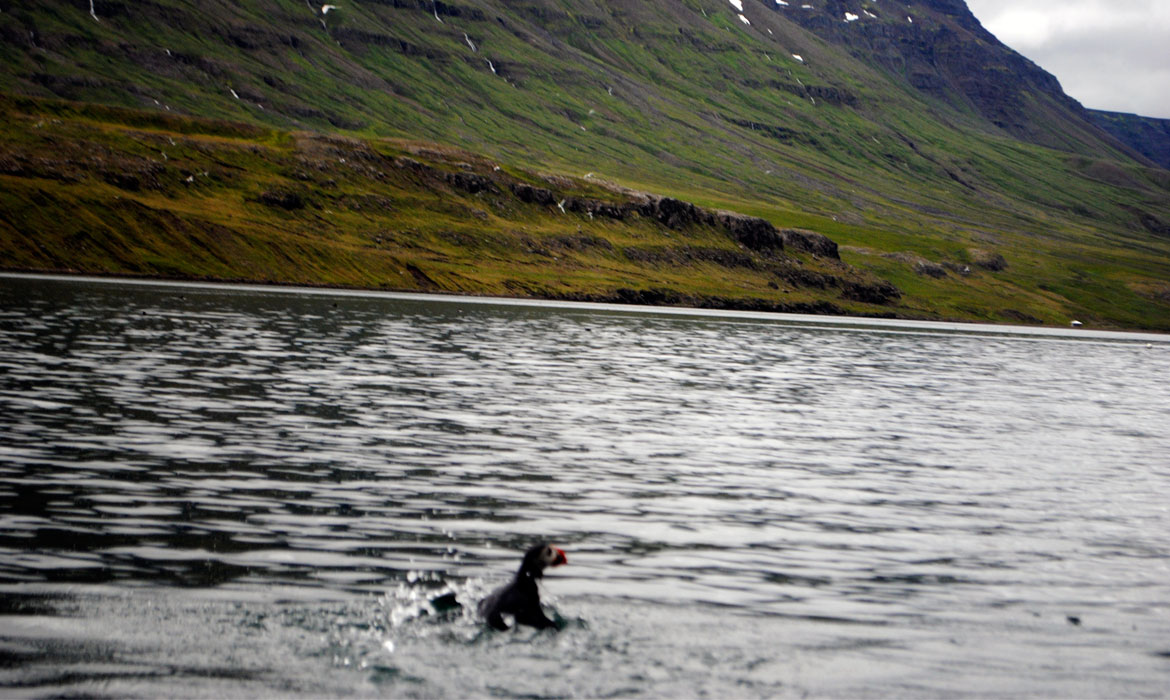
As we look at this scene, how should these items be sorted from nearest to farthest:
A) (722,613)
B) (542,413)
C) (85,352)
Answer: (722,613) → (542,413) → (85,352)

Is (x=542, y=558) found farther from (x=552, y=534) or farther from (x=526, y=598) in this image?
(x=552, y=534)

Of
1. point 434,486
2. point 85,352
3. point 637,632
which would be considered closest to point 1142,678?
point 637,632

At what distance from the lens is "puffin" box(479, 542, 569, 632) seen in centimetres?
1906

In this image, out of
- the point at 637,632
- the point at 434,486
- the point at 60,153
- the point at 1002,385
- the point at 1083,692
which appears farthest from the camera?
the point at 60,153

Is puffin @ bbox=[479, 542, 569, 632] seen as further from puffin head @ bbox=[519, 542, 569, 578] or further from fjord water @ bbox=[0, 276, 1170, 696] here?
fjord water @ bbox=[0, 276, 1170, 696]

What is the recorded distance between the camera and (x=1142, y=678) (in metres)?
19.2

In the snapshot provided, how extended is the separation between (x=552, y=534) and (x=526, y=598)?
7833 mm

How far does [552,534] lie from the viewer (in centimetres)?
2712

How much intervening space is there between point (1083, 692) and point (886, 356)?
101m

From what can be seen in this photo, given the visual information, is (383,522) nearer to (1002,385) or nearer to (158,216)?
(1002,385)

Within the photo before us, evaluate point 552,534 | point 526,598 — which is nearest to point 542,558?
point 526,598

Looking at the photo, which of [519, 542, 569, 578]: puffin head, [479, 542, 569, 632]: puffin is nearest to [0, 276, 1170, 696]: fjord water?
[479, 542, 569, 632]: puffin

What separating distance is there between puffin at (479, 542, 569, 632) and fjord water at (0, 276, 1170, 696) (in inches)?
13.5

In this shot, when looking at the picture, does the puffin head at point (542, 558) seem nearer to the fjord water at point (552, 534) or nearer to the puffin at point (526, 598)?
the puffin at point (526, 598)
